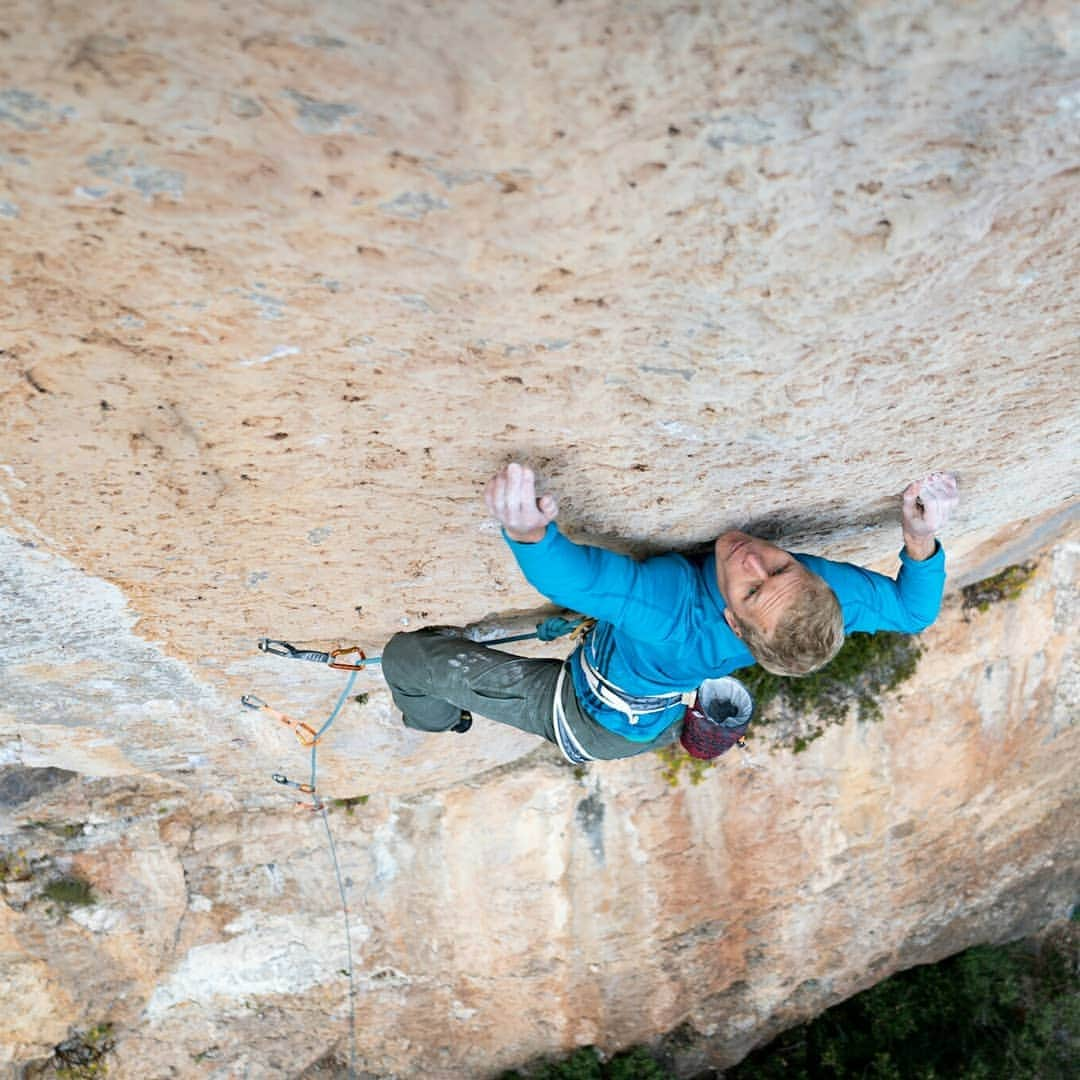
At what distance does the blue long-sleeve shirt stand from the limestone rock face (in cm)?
16

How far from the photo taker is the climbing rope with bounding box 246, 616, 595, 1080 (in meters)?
2.71

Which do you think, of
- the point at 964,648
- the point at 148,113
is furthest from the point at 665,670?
the point at 964,648

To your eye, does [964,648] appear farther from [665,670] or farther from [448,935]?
[448,935]

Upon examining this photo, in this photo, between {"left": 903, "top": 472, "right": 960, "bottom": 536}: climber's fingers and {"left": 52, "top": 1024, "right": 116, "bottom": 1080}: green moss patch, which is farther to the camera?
{"left": 52, "top": 1024, "right": 116, "bottom": 1080}: green moss patch

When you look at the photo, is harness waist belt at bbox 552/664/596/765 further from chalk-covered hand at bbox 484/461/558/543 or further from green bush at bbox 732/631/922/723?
green bush at bbox 732/631/922/723

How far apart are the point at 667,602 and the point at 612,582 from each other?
7.5 inches

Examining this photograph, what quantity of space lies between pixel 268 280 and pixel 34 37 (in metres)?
0.44

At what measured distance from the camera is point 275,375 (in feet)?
5.33

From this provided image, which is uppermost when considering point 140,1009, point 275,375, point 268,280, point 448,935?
point 268,280

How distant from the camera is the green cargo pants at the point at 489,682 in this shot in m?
2.68

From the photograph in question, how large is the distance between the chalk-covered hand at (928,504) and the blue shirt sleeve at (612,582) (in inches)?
24.7

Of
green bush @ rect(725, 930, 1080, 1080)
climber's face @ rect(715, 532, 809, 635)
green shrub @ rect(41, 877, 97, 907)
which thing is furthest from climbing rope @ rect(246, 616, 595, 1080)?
green bush @ rect(725, 930, 1080, 1080)

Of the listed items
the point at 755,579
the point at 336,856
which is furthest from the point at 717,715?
the point at 336,856

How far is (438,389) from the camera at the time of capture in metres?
1.71
